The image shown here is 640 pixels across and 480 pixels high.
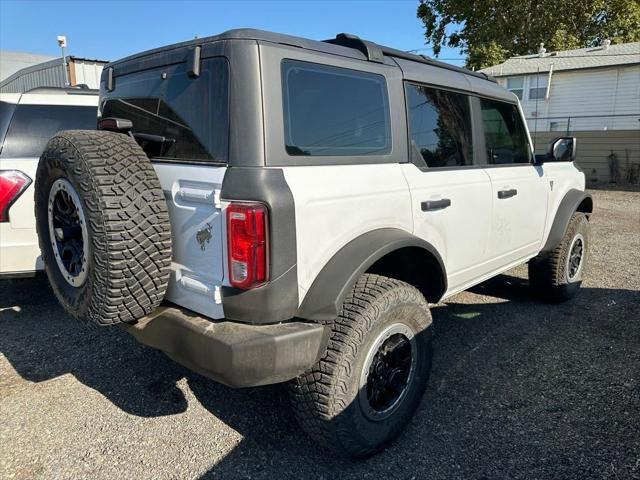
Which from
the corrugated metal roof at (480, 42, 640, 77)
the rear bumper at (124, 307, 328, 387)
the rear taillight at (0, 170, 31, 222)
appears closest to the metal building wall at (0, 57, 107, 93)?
the rear taillight at (0, 170, 31, 222)

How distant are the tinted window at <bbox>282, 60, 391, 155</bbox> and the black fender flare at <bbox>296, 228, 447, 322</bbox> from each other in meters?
0.48

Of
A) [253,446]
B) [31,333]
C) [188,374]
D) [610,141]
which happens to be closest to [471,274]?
[253,446]

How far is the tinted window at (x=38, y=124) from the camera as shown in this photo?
13.7 ft

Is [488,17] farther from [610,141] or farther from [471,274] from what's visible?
[471,274]

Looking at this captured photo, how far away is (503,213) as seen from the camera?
142 inches

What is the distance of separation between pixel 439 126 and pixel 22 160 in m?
3.35

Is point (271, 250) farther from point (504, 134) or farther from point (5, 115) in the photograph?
point (5, 115)

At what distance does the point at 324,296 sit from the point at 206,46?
50.3 inches

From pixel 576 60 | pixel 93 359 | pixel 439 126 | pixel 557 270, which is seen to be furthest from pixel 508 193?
pixel 576 60

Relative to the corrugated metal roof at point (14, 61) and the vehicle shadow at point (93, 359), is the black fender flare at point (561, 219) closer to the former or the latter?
the vehicle shadow at point (93, 359)

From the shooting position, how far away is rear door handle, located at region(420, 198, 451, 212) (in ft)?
9.36

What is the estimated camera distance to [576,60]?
67.0 ft

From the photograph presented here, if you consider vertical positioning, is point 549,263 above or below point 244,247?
below

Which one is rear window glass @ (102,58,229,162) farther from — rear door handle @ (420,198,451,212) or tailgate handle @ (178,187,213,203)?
rear door handle @ (420,198,451,212)
